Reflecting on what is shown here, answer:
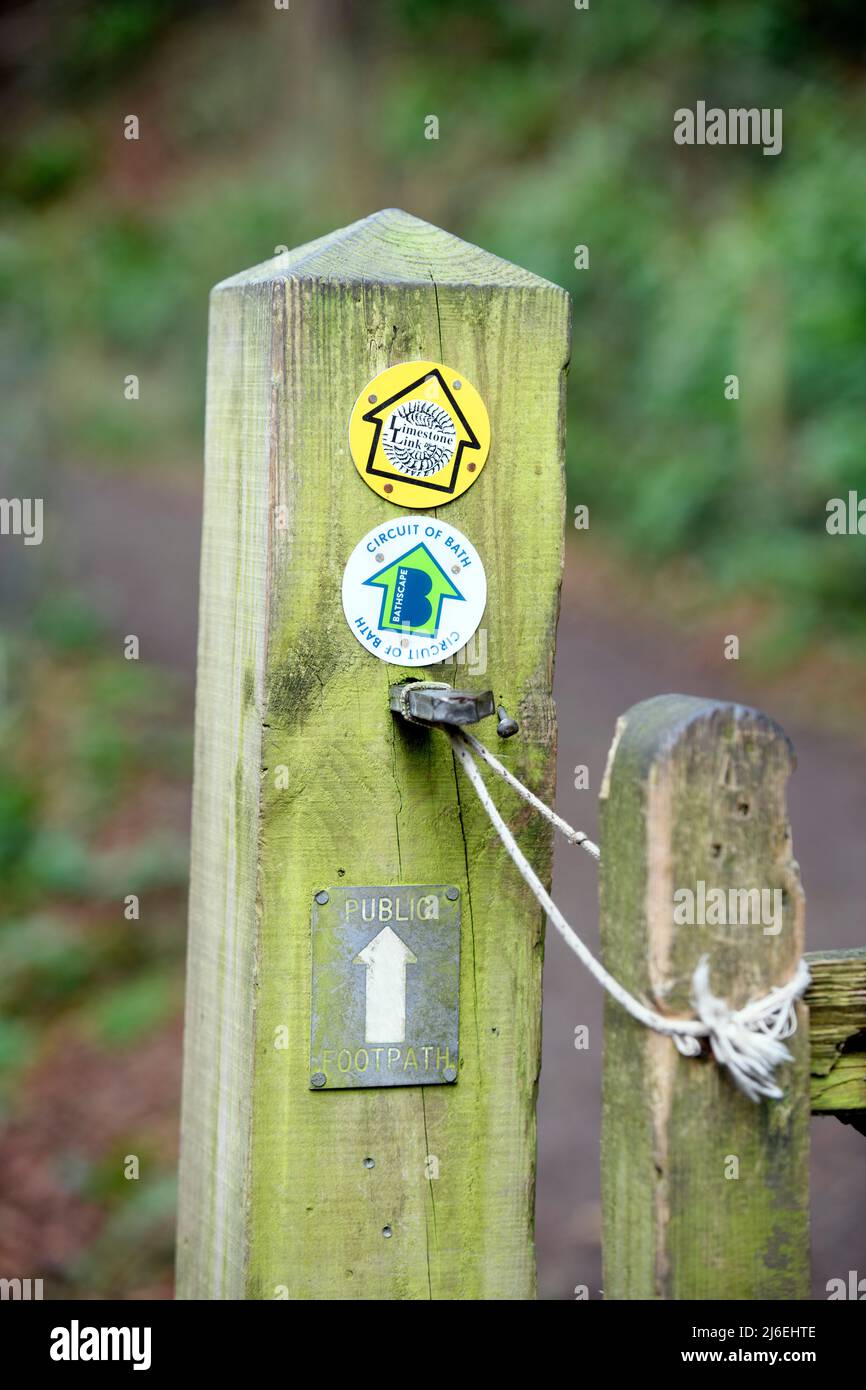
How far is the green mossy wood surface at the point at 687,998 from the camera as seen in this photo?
4.71 feet

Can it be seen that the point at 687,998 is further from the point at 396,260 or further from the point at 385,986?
the point at 396,260

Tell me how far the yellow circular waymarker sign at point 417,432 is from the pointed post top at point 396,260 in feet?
0.38

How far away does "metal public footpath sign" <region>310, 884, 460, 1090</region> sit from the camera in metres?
1.84

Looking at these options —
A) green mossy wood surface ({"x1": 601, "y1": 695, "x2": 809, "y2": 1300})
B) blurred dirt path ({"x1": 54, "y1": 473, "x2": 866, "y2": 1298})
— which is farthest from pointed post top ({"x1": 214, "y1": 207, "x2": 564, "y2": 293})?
blurred dirt path ({"x1": 54, "y1": 473, "x2": 866, "y2": 1298})

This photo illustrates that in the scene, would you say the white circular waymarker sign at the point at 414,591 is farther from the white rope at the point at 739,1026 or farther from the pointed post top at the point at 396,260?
the white rope at the point at 739,1026

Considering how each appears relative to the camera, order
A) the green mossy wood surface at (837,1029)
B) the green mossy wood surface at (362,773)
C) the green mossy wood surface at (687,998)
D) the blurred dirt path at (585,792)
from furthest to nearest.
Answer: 1. the blurred dirt path at (585,792)
2. the green mossy wood surface at (362,773)
3. the green mossy wood surface at (837,1029)
4. the green mossy wood surface at (687,998)

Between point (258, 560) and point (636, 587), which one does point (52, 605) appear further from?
point (258, 560)

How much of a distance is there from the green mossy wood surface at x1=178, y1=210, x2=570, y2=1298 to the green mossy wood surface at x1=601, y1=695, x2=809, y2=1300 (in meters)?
0.37

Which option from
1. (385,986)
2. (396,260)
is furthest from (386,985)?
(396,260)

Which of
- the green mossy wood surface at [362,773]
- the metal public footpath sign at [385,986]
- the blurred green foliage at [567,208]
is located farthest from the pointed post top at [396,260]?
the blurred green foliage at [567,208]

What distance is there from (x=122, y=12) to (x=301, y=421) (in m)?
30.2

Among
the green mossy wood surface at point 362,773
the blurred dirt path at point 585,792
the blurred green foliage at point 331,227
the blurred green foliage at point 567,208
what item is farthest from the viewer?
the blurred green foliage at point 567,208

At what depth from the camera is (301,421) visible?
70.2 inches

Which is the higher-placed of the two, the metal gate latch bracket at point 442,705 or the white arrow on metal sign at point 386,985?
the metal gate latch bracket at point 442,705
